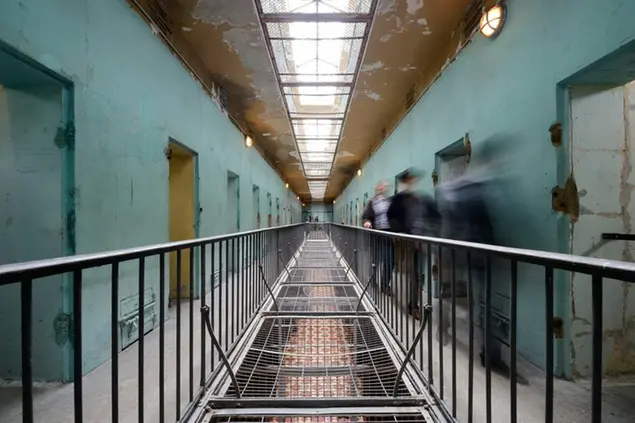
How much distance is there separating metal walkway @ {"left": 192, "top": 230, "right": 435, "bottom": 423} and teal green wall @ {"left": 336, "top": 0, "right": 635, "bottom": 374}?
1.40 m

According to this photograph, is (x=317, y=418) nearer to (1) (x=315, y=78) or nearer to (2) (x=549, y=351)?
(2) (x=549, y=351)

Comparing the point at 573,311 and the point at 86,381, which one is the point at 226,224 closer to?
the point at 86,381

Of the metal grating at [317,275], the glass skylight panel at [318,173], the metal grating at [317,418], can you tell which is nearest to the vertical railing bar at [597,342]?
the metal grating at [317,418]

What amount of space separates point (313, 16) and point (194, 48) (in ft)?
6.83

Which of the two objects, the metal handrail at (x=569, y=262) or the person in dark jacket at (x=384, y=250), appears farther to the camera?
the person in dark jacket at (x=384, y=250)

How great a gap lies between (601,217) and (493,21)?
2.27m

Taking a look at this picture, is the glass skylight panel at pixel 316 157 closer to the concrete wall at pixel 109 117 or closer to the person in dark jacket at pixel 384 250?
the person in dark jacket at pixel 384 250

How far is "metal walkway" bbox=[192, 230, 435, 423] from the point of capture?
2088 millimetres

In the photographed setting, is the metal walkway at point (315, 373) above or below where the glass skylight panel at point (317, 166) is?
below

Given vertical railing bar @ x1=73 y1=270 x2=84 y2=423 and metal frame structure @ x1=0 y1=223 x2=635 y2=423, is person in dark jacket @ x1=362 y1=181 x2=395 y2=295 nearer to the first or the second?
metal frame structure @ x1=0 y1=223 x2=635 y2=423

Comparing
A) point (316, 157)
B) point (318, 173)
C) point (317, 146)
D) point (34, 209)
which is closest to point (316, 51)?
point (34, 209)

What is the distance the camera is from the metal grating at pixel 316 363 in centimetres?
253

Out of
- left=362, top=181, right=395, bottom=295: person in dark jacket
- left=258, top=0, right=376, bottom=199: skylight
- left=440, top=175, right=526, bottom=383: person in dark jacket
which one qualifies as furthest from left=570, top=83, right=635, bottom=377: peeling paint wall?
left=258, top=0, right=376, bottom=199: skylight

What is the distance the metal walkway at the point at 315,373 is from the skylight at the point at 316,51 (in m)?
3.90
